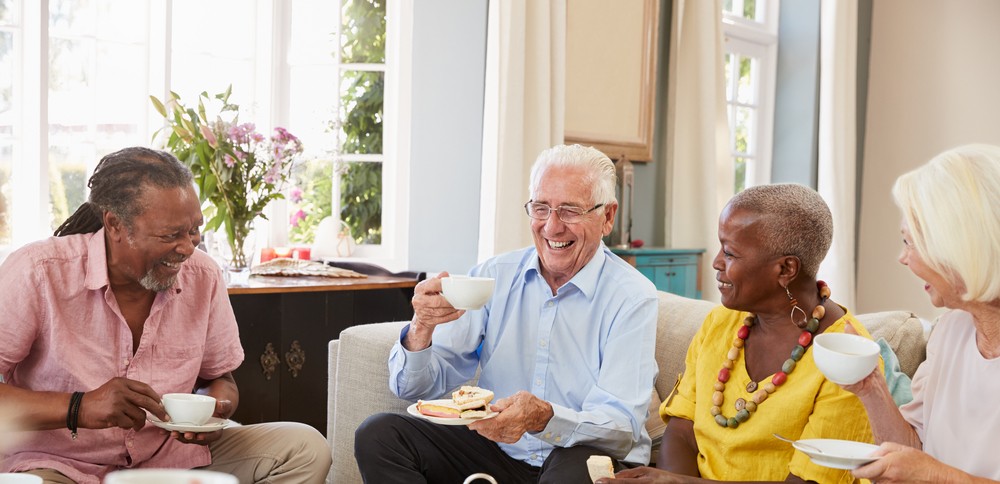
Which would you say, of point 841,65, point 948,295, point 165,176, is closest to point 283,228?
point 165,176

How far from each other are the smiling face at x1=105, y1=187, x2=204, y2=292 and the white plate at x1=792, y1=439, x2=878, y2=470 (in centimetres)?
128

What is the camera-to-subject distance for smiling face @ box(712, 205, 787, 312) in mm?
1881

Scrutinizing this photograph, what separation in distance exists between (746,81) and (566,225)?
15.3 ft

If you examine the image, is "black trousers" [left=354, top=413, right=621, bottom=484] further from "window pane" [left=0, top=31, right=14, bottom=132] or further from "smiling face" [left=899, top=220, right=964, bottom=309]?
"window pane" [left=0, top=31, right=14, bottom=132]

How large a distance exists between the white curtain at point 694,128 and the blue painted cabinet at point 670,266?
→ 137 millimetres

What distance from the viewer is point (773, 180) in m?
6.77

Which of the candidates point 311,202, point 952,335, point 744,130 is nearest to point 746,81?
point 744,130

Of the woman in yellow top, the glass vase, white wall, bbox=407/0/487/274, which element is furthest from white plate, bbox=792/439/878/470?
white wall, bbox=407/0/487/274

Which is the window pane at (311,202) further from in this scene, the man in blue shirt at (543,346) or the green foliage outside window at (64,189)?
the man in blue shirt at (543,346)

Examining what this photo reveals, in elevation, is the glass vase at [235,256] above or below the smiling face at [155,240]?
below

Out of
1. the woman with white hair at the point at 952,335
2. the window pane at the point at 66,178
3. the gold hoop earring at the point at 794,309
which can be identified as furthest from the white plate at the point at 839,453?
the window pane at the point at 66,178

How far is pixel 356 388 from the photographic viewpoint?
262cm

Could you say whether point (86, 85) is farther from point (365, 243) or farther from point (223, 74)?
point (365, 243)

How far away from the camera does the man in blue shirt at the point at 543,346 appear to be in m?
2.16
